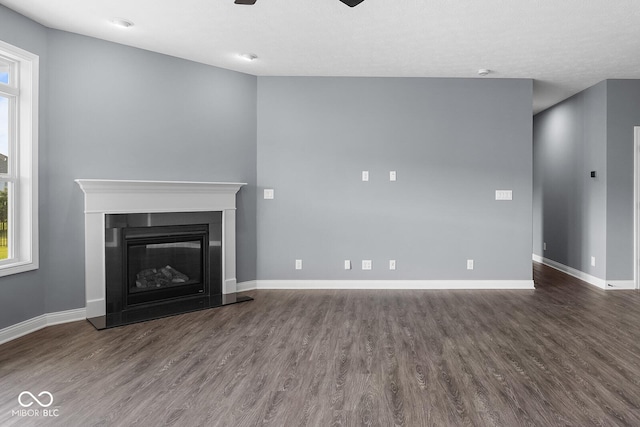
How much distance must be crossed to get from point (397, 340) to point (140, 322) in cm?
233

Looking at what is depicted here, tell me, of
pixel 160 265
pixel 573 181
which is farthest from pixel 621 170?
pixel 160 265

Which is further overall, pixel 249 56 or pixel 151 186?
pixel 249 56

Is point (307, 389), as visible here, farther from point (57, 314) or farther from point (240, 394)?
point (57, 314)

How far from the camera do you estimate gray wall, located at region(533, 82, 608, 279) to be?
5.00m

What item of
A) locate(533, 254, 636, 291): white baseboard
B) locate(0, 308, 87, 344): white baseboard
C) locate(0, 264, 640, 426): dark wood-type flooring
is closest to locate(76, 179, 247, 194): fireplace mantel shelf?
locate(0, 308, 87, 344): white baseboard

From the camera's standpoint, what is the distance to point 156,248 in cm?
402

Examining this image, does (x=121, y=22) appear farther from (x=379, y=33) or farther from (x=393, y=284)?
(x=393, y=284)

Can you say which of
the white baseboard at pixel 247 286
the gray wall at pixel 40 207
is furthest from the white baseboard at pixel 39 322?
the white baseboard at pixel 247 286

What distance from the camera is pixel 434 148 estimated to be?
4855 mm

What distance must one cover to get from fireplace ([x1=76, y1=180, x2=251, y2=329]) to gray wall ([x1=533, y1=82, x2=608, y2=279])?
4.70m

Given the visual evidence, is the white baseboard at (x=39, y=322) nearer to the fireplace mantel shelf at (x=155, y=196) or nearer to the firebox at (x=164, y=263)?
the firebox at (x=164, y=263)

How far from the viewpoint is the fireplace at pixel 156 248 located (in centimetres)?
356

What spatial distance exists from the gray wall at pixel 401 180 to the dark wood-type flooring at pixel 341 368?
37.7 inches
